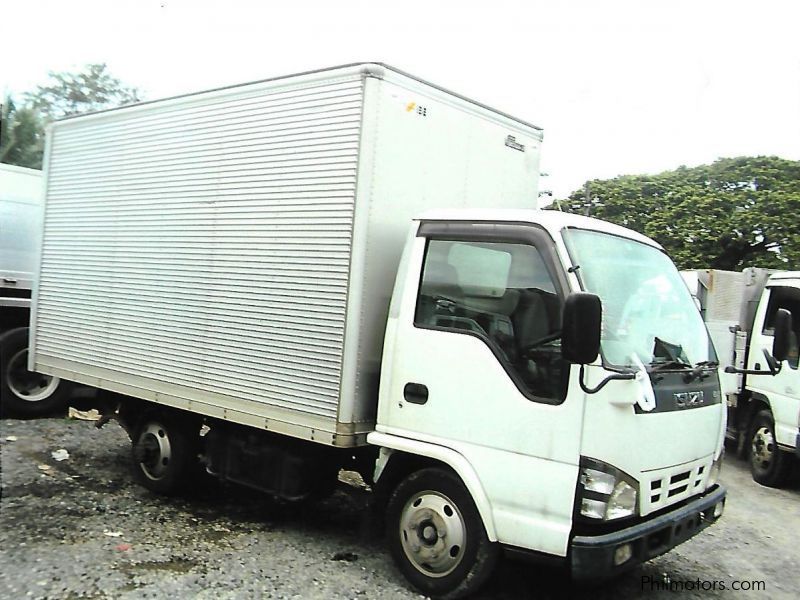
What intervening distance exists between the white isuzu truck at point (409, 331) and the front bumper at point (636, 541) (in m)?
0.01

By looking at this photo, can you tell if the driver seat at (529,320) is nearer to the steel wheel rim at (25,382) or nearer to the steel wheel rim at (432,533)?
the steel wheel rim at (432,533)

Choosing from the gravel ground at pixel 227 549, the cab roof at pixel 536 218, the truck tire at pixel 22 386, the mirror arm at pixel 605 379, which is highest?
the cab roof at pixel 536 218

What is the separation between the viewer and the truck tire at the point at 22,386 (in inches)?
338

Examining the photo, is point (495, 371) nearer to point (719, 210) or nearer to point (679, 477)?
point (679, 477)

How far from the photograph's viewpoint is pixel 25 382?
8789mm

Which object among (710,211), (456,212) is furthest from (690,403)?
(710,211)

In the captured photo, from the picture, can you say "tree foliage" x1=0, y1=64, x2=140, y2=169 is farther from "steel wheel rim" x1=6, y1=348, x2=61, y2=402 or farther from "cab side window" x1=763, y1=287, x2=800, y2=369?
"cab side window" x1=763, y1=287, x2=800, y2=369

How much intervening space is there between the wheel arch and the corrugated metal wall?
42 centimetres

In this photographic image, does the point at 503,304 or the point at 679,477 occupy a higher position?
the point at 503,304

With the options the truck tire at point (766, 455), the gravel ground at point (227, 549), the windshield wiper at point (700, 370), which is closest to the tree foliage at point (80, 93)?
the gravel ground at point (227, 549)

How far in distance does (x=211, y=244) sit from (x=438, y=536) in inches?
106

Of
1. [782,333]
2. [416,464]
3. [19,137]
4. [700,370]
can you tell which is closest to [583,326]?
[700,370]

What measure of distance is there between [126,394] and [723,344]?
7.19 m

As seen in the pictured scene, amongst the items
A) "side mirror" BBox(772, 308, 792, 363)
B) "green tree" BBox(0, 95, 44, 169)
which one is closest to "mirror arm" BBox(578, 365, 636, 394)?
"side mirror" BBox(772, 308, 792, 363)
